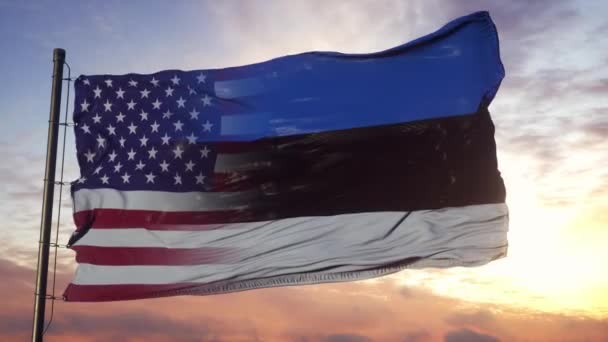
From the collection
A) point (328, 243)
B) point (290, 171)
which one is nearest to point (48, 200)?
point (290, 171)

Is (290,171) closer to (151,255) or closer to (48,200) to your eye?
(151,255)

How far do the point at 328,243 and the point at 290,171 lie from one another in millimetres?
1282

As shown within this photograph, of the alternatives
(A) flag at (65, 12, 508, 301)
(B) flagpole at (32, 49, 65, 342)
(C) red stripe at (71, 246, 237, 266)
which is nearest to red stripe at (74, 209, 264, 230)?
(A) flag at (65, 12, 508, 301)

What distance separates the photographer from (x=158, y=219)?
12180mm

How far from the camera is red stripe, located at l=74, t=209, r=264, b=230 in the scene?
12047mm

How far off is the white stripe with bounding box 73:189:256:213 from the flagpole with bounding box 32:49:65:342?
2.61 feet

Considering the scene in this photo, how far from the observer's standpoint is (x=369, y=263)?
11.4m

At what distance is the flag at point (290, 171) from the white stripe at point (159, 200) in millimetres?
22

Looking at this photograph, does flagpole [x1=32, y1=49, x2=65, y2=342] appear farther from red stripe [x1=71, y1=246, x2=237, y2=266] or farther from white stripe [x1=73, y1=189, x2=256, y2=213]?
red stripe [x1=71, y1=246, x2=237, y2=266]

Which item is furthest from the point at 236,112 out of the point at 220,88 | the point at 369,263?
the point at 369,263

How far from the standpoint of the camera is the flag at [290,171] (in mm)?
11609

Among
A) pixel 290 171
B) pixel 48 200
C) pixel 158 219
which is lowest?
pixel 158 219

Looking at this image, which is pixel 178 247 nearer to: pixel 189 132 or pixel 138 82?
pixel 189 132

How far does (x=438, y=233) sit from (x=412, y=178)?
91 centimetres
